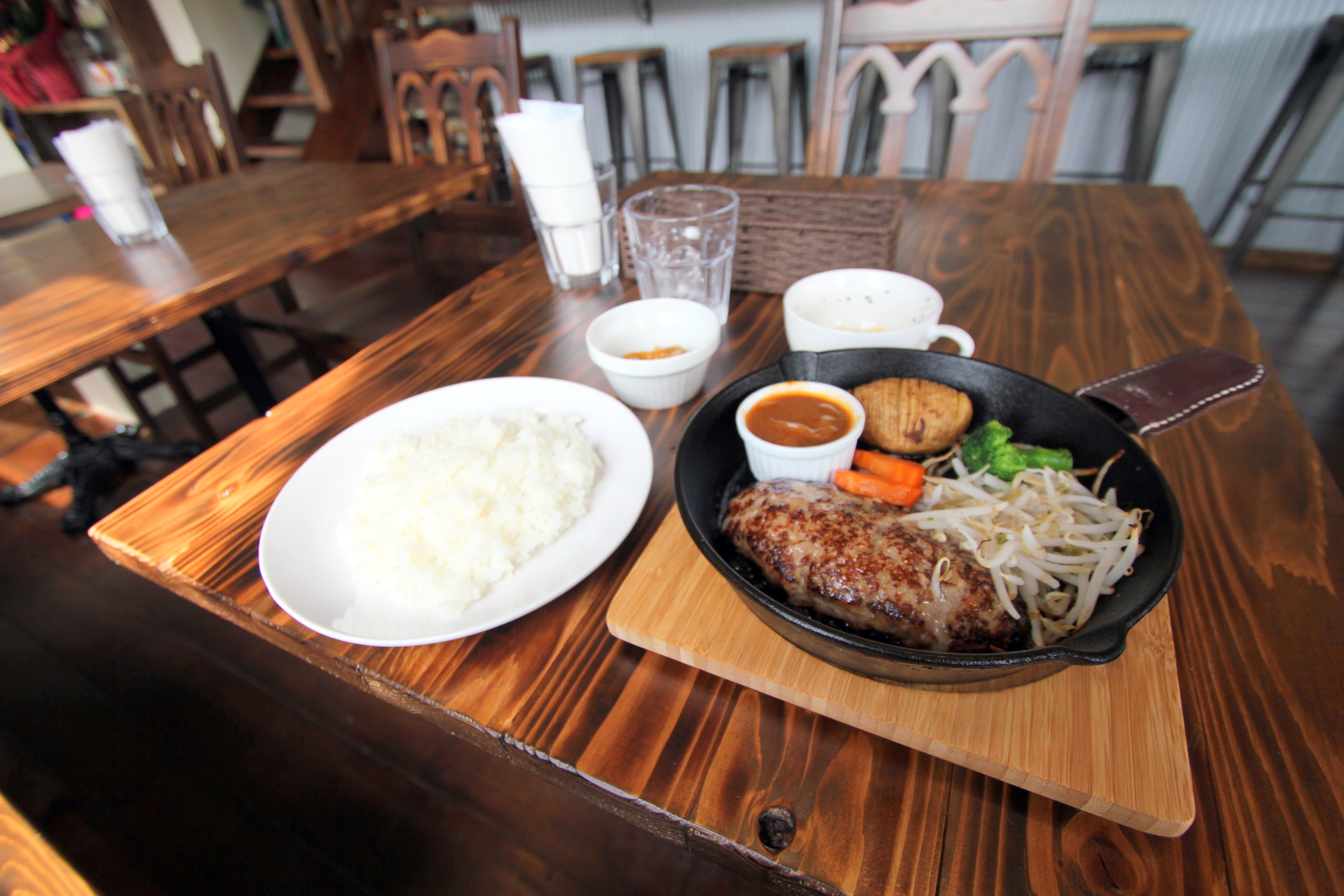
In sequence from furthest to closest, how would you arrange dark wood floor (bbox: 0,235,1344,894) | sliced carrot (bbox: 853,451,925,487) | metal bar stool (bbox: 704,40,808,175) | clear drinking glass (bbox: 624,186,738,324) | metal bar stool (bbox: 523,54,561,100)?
metal bar stool (bbox: 523,54,561,100) → metal bar stool (bbox: 704,40,808,175) → dark wood floor (bbox: 0,235,1344,894) → clear drinking glass (bbox: 624,186,738,324) → sliced carrot (bbox: 853,451,925,487)

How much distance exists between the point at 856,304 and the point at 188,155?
12.6 feet

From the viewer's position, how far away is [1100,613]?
0.61 metres

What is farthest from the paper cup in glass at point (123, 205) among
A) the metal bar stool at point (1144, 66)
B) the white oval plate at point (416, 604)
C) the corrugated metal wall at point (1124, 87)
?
the metal bar stool at point (1144, 66)

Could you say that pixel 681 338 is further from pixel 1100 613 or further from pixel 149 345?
pixel 149 345

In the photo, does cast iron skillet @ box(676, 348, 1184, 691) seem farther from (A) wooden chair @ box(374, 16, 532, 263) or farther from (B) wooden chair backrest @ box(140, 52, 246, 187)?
(B) wooden chair backrest @ box(140, 52, 246, 187)

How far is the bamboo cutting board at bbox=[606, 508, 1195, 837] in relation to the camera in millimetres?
542

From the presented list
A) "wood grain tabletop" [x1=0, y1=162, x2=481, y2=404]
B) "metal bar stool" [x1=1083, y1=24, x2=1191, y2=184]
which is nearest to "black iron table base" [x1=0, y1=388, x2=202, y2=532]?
"wood grain tabletop" [x1=0, y1=162, x2=481, y2=404]

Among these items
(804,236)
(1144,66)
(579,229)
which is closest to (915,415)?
(804,236)

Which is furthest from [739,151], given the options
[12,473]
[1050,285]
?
[12,473]

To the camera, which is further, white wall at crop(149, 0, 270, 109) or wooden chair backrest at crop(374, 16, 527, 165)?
white wall at crop(149, 0, 270, 109)

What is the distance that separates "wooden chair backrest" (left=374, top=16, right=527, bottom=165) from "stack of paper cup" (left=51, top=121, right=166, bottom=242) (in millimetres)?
1098

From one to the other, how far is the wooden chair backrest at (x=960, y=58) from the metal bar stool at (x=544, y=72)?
11.0ft

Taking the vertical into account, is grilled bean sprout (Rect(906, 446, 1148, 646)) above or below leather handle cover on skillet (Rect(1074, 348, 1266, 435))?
below

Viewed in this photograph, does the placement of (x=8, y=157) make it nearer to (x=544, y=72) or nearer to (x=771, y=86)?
(x=544, y=72)
